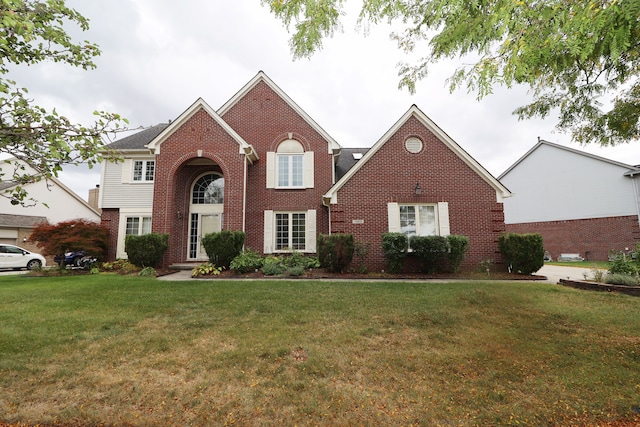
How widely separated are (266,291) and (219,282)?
2180 millimetres

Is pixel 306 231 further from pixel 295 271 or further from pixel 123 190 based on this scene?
pixel 123 190

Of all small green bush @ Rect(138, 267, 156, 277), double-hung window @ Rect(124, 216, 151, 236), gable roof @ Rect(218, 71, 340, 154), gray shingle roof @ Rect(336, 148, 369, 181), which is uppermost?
gable roof @ Rect(218, 71, 340, 154)

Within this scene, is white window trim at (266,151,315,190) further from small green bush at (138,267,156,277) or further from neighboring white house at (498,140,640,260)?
neighboring white house at (498,140,640,260)

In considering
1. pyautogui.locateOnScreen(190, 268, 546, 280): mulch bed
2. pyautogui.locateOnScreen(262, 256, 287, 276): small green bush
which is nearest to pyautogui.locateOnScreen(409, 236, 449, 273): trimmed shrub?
pyautogui.locateOnScreen(190, 268, 546, 280): mulch bed

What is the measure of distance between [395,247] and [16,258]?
2026cm

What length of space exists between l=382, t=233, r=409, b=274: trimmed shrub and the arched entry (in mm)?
7997

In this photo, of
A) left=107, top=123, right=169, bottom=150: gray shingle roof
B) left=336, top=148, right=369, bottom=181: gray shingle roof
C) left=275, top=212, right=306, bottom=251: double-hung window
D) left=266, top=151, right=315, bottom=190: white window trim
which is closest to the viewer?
left=275, top=212, right=306, bottom=251: double-hung window

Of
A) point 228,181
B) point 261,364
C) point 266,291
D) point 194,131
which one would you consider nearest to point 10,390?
point 261,364

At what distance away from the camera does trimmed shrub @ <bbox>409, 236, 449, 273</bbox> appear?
10.7 metres

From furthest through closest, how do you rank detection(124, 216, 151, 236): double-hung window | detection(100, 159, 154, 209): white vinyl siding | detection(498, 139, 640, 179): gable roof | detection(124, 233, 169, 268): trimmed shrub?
detection(498, 139, 640, 179): gable roof, detection(124, 216, 151, 236): double-hung window, detection(100, 159, 154, 209): white vinyl siding, detection(124, 233, 169, 268): trimmed shrub

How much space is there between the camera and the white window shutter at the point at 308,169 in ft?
47.0

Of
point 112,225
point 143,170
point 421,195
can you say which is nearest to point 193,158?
point 143,170

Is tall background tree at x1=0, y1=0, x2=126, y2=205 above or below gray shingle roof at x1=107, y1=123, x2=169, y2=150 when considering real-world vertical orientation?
below

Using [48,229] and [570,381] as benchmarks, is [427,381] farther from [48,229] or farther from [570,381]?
[48,229]
